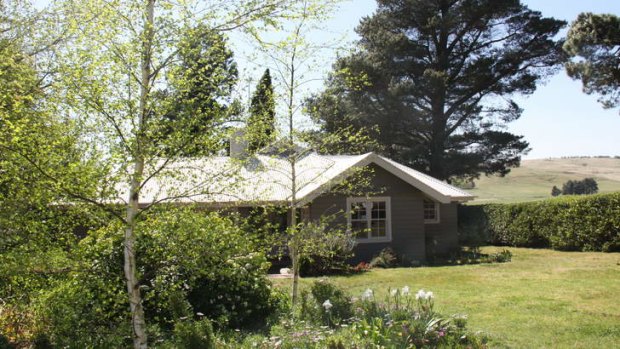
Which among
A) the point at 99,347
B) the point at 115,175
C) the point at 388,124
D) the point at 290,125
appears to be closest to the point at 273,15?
the point at 115,175

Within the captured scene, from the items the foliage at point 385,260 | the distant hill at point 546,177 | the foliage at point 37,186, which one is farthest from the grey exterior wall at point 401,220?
the distant hill at point 546,177

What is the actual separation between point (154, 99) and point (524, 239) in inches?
865

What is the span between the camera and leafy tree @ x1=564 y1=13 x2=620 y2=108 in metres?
22.4

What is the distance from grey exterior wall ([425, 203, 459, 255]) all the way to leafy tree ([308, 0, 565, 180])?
29.4ft

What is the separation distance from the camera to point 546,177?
10838cm

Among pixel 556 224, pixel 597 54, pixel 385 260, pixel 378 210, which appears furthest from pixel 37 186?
pixel 597 54

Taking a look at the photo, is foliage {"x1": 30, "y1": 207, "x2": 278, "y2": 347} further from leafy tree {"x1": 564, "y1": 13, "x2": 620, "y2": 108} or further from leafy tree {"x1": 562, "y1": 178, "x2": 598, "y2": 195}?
leafy tree {"x1": 562, "y1": 178, "x2": 598, "y2": 195}

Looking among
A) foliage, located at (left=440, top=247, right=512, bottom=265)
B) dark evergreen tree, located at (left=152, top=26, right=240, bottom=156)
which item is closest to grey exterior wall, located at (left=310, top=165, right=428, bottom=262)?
foliage, located at (left=440, top=247, right=512, bottom=265)

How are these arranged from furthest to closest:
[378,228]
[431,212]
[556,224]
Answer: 1. [431,212]
2. [556,224]
3. [378,228]

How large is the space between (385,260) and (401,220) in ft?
7.45

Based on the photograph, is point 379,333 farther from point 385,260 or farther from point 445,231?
point 445,231

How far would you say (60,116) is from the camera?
509 centimetres

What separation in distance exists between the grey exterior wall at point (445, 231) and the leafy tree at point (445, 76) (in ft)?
29.4

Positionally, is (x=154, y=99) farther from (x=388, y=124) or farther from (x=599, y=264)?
(x=388, y=124)
